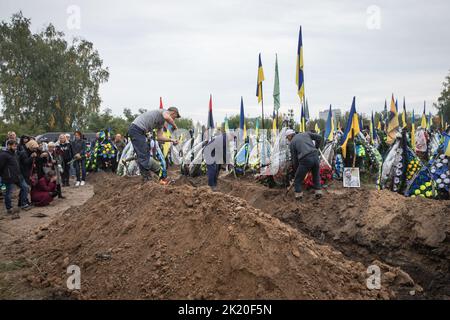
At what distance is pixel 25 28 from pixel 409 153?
3311 cm

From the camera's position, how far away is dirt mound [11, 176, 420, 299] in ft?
12.3

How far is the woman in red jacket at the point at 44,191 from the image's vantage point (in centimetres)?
1008

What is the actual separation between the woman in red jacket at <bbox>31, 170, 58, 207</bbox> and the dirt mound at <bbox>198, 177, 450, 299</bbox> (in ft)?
19.9

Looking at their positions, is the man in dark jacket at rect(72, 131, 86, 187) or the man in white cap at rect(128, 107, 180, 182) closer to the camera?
the man in white cap at rect(128, 107, 180, 182)

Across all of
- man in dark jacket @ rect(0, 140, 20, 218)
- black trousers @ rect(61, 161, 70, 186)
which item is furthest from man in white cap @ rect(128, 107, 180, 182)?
black trousers @ rect(61, 161, 70, 186)

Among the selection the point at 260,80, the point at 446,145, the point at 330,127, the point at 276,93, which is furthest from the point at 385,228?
the point at 330,127

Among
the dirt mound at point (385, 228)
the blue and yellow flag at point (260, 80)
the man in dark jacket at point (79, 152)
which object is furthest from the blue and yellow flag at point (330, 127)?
the man in dark jacket at point (79, 152)

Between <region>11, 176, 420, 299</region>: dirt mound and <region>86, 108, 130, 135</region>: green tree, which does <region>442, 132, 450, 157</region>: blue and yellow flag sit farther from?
<region>86, 108, 130, 135</region>: green tree

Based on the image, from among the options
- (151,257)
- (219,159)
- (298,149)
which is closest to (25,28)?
(219,159)

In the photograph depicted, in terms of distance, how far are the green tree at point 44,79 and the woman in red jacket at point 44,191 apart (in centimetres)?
2466

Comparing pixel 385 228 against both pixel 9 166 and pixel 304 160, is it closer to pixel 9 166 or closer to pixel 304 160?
pixel 304 160

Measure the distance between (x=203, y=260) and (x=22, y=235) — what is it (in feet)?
16.0

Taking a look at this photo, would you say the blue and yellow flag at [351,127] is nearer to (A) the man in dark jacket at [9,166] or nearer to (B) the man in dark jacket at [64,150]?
(A) the man in dark jacket at [9,166]

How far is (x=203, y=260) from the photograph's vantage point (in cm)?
402
